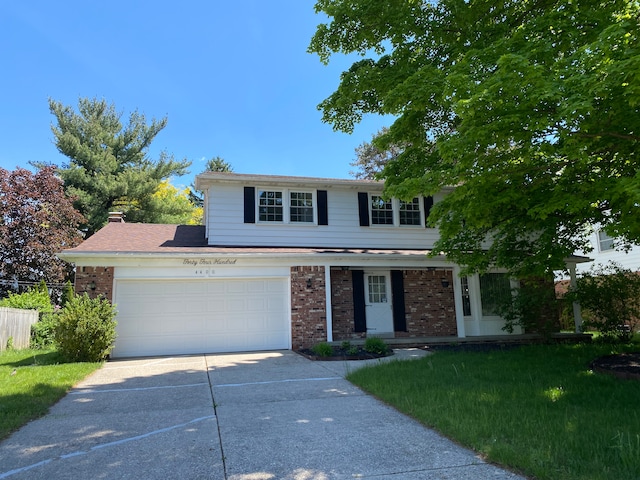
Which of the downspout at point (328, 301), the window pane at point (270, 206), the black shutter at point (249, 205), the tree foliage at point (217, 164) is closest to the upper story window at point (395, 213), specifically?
the downspout at point (328, 301)

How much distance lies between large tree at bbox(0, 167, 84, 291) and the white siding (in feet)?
37.8

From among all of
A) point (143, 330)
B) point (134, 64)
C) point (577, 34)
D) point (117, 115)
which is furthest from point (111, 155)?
point (577, 34)

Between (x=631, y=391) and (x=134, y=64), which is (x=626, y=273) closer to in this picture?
(x=631, y=391)

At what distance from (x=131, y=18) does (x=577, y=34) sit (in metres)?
11.1

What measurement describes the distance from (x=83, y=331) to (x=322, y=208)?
24.8 ft

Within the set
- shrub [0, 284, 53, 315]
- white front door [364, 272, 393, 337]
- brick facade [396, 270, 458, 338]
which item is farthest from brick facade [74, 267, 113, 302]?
brick facade [396, 270, 458, 338]

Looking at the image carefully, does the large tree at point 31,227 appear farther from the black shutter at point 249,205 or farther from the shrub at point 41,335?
the black shutter at point 249,205

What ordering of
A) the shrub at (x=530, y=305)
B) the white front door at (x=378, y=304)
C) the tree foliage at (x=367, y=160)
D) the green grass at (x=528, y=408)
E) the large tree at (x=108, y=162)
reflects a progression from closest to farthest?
1. the green grass at (x=528, y=408)
2. the shrub at (x=530, y=305)
3. the white front door at (x=378, y=304)
4. the large tree at (x=108, y=162)
5. the tree foliage at (x=367, y=160)

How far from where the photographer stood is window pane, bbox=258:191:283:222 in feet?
43.2

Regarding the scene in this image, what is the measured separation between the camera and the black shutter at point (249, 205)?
12906 mm

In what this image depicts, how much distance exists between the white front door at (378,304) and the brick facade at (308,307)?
190 centimetres

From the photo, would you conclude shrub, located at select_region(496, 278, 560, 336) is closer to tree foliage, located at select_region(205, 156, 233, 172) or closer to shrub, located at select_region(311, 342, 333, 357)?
shrub, located at select_region(311, 342, 333, 357)

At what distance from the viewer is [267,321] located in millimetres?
11758

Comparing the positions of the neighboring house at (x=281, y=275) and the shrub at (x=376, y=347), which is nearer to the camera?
the shrub at (x=376, y=347)
